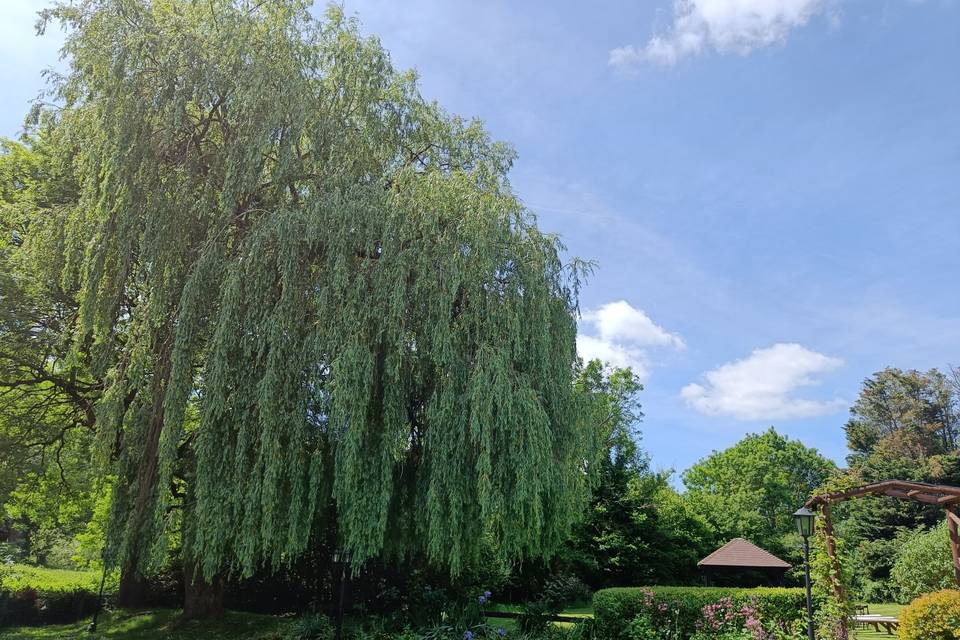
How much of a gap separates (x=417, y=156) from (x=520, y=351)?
4.10m

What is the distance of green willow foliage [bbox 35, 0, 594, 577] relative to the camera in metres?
7.56

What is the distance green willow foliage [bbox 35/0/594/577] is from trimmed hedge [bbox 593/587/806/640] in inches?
73.8

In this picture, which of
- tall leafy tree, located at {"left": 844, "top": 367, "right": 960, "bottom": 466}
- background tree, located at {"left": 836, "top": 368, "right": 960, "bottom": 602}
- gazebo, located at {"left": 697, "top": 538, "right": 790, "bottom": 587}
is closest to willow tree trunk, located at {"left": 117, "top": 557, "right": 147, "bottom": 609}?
gazebo, located at {"left": 697, "top": 538, "right": 790, "bottom": 587}

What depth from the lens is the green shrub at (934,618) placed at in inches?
325

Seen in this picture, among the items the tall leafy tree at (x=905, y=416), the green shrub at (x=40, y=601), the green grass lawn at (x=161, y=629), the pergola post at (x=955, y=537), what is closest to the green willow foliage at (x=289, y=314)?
the green grass lawn at (x=161, y=629)

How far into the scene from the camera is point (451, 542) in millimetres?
7730

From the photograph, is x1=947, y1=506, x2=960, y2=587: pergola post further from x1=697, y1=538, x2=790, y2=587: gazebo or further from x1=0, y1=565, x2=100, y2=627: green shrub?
x1=0, y1=565, x2=100, y2=627: green shrub

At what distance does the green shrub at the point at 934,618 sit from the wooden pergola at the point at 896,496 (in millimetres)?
1021

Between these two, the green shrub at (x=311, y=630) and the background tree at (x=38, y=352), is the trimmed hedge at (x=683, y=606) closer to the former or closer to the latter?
the green shrub at (x=311, y=630)

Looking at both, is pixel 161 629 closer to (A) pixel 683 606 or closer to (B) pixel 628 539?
(A) pixel 683 606

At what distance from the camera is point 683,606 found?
9.58 meters

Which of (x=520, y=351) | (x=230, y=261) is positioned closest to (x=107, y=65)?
(x=230, y=261)

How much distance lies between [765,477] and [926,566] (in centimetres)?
1672

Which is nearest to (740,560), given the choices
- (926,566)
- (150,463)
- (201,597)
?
(926,566)
